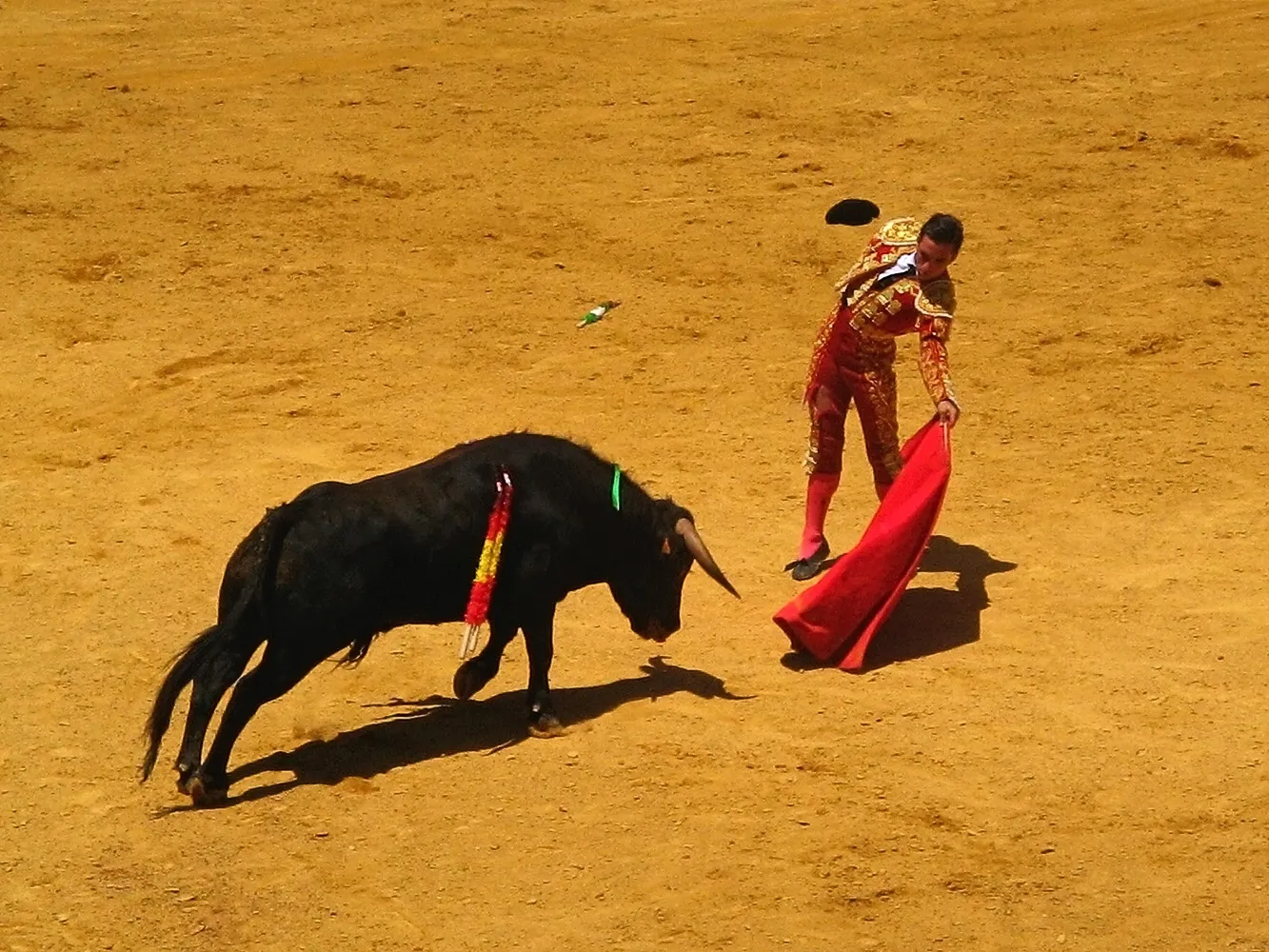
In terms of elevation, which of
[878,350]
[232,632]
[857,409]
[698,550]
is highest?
[878,350]

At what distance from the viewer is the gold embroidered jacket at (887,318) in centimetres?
865

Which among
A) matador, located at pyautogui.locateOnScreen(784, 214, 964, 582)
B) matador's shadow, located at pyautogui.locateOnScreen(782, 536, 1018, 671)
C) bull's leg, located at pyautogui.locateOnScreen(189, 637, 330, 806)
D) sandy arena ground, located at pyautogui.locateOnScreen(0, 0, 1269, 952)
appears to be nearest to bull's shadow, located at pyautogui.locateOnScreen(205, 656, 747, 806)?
sandy arena ground, located at pyautogui.locateOnScreen(0, 0, 1269, 952)

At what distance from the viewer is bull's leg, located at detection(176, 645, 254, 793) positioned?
7.46 metres

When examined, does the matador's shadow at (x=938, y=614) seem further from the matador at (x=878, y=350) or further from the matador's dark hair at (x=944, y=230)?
the matador's dark hair at (x=944, y=230)

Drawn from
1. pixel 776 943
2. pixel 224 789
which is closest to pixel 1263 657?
pixel 776 943

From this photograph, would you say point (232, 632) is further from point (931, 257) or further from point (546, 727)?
point (931, 257)

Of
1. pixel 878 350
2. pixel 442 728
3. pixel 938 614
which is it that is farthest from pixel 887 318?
pixel 442 728

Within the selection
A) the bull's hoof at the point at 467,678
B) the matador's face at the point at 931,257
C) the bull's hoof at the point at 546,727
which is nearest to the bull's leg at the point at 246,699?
the bull's hoof at the point at 467,678

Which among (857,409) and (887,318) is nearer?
(887,318)

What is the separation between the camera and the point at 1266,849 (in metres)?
6.97

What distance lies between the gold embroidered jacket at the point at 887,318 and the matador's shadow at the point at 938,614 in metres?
0.97

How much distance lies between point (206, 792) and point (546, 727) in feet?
4.24

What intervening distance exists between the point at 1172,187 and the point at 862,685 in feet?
21.6

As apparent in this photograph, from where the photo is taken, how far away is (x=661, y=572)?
332 inches
